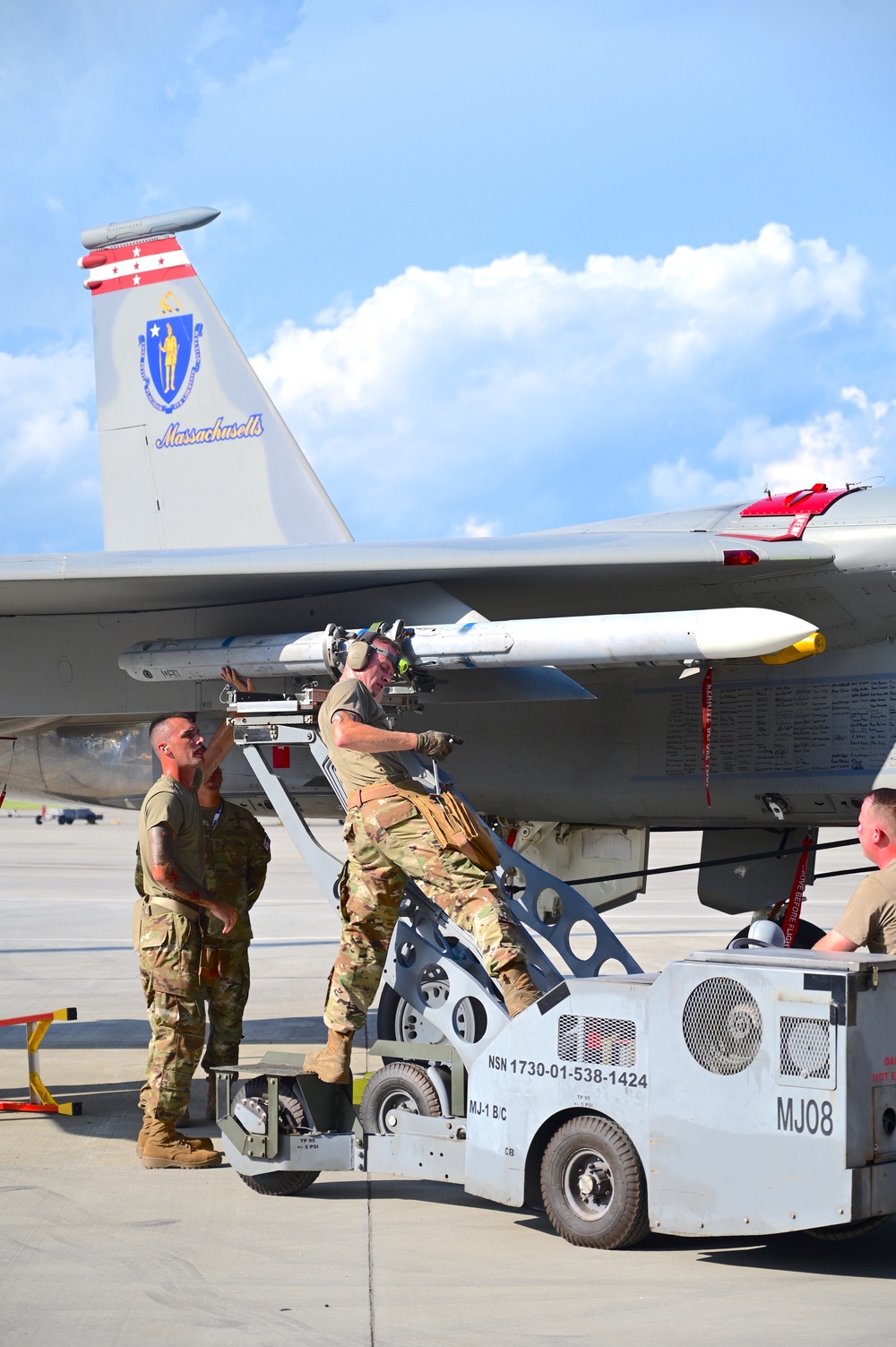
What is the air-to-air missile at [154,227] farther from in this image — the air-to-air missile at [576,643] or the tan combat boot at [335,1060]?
the tan combat boot at [335,1060]

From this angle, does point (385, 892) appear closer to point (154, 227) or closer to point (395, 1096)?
point (395, 1096)

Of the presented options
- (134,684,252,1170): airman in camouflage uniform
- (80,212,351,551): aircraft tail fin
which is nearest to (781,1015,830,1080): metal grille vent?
(134,684,252,1170): airman in camouflage uniform

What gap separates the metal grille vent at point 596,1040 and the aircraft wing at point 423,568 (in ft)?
9.35

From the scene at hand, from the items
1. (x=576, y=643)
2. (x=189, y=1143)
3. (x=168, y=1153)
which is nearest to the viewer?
(x=168, y=1153)

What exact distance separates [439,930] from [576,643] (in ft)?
4.57

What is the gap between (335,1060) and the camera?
201 inches

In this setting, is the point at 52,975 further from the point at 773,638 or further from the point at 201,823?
the point at 773,638

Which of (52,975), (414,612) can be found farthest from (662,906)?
(414,612)

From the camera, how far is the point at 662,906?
67.5ft

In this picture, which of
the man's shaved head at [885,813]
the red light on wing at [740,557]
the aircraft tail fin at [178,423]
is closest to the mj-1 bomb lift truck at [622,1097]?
the man's shaved head at [885,813]

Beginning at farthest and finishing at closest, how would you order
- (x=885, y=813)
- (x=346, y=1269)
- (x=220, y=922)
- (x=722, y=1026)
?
(x=220, y=922) < (x=885, y=813) < (x=346, y=1269) < (x=722, y=1026)

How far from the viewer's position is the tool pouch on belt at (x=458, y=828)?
5.01 metres

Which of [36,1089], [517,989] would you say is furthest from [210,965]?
[517,989]

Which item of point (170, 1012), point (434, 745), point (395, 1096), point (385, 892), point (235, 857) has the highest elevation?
point (434, 745)
